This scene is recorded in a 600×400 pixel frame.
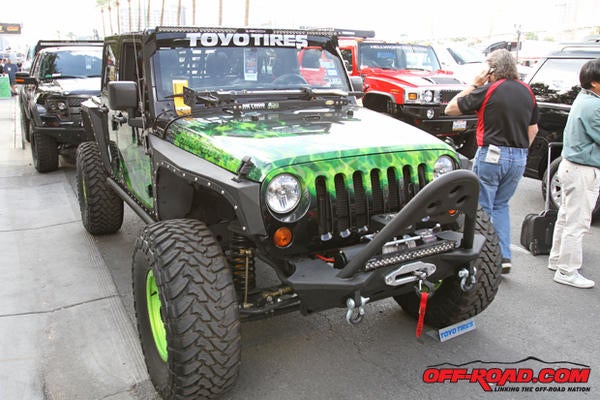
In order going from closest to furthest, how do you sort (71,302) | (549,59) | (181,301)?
(181,301)
(71,302)
(549,59)

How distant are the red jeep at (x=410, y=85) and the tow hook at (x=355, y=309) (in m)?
6.76

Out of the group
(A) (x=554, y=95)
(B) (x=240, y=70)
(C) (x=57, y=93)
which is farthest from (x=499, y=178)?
(C) (x=57, y=93)

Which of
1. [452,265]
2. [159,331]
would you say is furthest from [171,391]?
[452,265]

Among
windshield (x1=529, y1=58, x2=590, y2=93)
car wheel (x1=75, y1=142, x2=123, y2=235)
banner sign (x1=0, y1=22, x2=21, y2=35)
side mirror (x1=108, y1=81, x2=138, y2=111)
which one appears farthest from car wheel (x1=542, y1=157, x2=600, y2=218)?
banner sign (x1=0, y1=22, x2=21, y2=35)

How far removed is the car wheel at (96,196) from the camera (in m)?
5.57

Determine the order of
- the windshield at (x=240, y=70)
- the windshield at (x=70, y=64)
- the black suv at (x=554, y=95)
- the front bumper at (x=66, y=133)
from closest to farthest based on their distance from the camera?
the windshield at (x=240, y=70)
the black suv at (x=554, y=95)
the front bumper at (x=66, y=133)
the windshield at (x=70, y=64)

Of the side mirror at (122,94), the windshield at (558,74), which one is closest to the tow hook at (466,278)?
the side mirror at (122,94)

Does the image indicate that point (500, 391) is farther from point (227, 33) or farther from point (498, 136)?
point (227, 33)

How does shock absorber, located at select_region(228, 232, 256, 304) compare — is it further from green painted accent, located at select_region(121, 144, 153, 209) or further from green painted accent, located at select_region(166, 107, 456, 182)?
green painted accent, located at select_region(121, 144, 153, 209)

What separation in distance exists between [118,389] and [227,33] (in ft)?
8.49

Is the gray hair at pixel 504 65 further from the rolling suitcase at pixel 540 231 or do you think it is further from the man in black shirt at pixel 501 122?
the rolling suitcase at pixel 540 231

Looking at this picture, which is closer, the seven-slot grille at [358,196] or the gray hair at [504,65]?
the seven-slot grille at [358,196]

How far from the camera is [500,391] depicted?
127 inches

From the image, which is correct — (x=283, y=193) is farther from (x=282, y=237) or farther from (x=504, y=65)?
(x=504, y=65)
